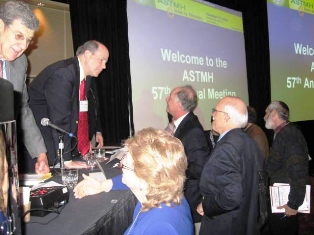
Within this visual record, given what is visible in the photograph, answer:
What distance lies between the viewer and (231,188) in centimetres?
195

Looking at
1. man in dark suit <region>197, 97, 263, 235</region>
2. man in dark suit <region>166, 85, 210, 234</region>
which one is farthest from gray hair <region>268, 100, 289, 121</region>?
man in dark suit <region>197, 97, 263, 235</region>

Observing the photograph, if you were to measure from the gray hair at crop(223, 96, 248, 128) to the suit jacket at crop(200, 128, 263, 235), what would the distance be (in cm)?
17

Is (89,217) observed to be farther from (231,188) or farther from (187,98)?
(187,98)

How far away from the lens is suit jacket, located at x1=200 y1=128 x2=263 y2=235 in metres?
1.96

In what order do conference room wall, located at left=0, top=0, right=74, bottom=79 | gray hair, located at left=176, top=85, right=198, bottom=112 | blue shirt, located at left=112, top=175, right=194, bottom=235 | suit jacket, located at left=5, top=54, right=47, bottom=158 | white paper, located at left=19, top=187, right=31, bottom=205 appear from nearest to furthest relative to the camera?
1. blue shirt, located at left=112, top=175, right=194, bottom=235
2. white paper, located at left=19, top=187, right=31, bottom=205
3. suit jacket, located at left=5, top=54, right=47, bottom=158
4. gray hair, located at left=176, top=85, right=198, bottom=112
5. conference room wall, located at left=0, top=0, right=74, bottom=79

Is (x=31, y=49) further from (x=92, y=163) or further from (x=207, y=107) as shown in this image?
(x=92, y=163)

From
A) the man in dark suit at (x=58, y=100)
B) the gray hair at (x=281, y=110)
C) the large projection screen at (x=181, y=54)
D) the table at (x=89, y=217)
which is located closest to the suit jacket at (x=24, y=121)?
the man in dark suit at (x=58, y=100)

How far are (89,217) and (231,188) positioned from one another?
40.9 inches

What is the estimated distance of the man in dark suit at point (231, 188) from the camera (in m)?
1.96

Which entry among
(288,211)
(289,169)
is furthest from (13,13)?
(288,211)

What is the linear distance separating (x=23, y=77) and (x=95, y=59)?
871 millimetres

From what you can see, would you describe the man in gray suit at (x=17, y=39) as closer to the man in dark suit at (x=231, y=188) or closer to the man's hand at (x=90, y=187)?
the man's hand at (x=90, y=187)

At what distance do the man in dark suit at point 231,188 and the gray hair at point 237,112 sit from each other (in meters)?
0.12

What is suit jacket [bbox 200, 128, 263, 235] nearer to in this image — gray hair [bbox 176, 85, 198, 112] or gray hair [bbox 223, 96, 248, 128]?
gray hair [bbox 223, 96, 248, 128]
